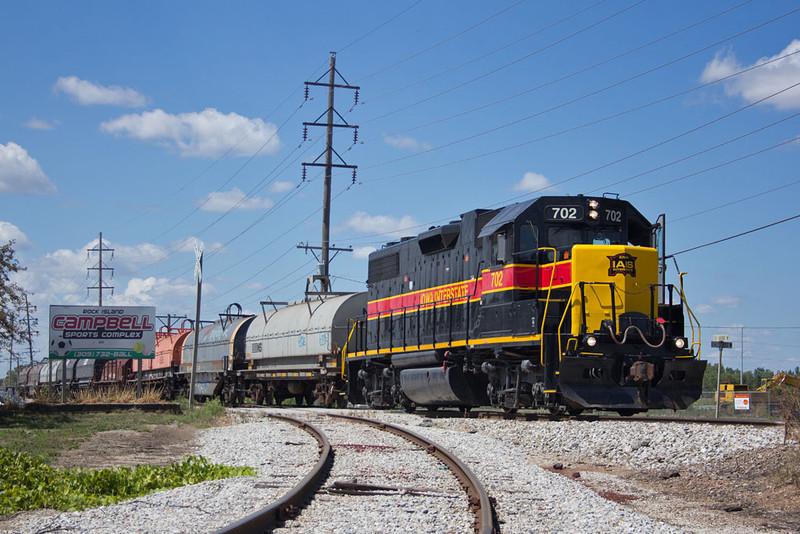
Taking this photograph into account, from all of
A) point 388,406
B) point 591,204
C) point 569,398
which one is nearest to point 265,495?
point 569,398

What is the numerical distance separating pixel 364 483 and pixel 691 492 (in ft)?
12.6

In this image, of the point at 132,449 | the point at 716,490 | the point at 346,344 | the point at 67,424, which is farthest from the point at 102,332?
the point at 716,490

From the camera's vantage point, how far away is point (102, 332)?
3136cm

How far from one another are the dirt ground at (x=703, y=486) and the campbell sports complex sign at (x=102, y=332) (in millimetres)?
18203

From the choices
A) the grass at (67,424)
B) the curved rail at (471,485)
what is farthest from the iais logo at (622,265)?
the grass at (67,424)

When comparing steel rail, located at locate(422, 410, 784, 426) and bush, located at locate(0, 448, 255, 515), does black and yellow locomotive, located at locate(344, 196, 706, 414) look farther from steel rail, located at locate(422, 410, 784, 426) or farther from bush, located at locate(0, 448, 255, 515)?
bush, located at locate(0, 448, 255, 515)

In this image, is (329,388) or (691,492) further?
(329,388)

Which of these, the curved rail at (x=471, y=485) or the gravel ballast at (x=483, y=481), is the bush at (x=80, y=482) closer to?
the gravel ballast at (x=483, y=481)

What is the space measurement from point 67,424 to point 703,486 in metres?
14.0

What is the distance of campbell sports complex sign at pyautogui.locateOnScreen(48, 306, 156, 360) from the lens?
99.8ft

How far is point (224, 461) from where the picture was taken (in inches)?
434

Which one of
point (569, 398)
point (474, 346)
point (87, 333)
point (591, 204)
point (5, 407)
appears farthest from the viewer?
point (87, 333)

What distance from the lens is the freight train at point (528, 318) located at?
49.2 feet

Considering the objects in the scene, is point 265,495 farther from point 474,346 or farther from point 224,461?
point 474,346
